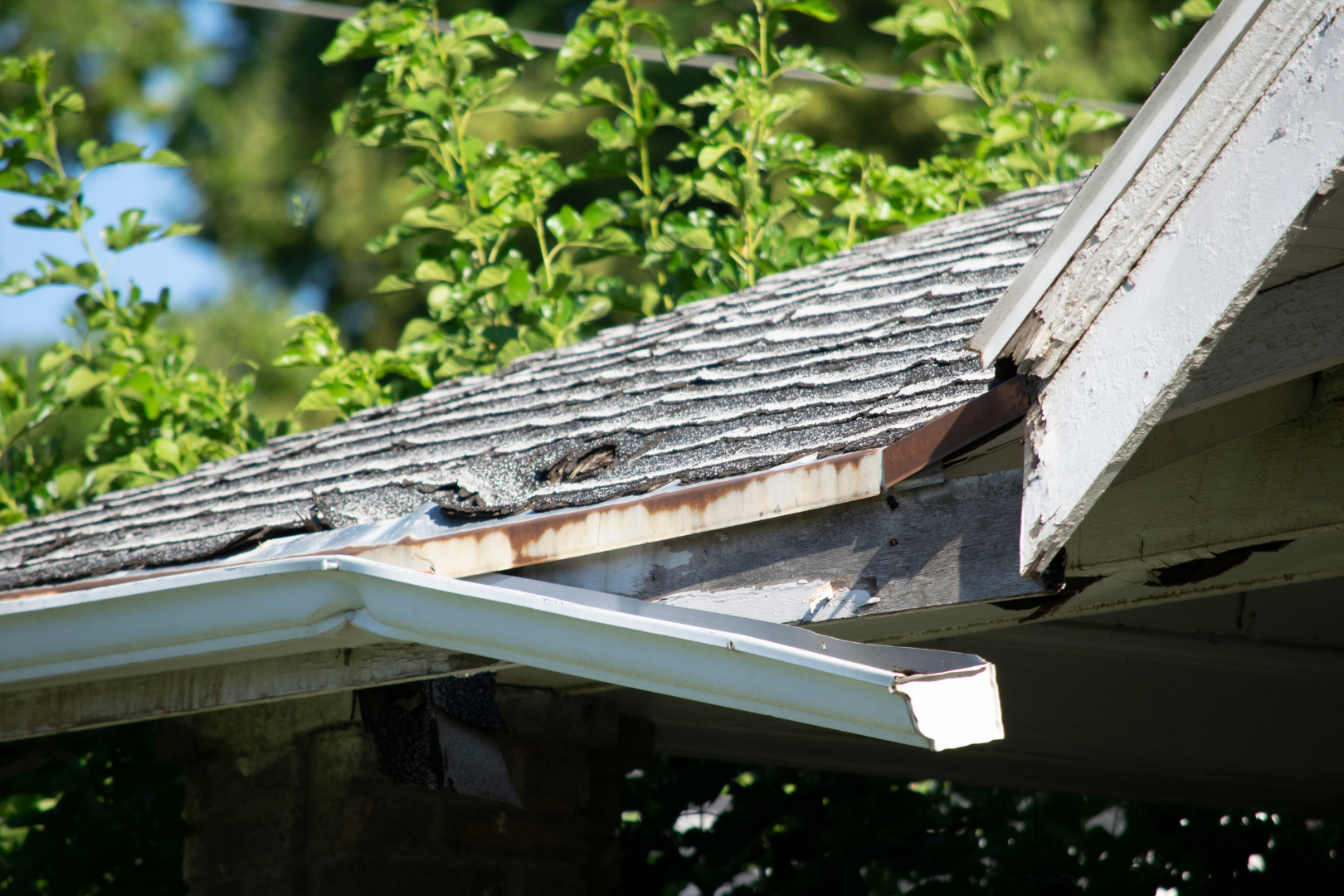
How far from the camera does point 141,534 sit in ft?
9.18

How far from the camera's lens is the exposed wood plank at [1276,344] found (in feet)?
3.84

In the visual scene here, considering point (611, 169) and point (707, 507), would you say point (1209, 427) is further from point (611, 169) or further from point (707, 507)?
point (611, 169)

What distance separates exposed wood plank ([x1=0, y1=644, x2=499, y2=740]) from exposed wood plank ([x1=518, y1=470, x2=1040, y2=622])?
0.28 meters

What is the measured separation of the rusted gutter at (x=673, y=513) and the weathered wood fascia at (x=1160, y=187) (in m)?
0.13

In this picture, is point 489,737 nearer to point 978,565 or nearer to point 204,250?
point 978,565

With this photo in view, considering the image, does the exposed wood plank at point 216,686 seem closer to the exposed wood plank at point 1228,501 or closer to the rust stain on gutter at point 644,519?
the rust stain on gutter at point 644,519

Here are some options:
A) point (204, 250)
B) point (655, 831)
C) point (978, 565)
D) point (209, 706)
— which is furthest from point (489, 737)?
point (204, 250)

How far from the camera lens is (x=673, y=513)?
164 centimetres

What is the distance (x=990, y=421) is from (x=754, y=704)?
428 mm

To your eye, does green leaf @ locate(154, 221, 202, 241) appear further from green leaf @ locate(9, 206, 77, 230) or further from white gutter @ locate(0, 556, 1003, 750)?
white gutter @ locate(0, 556, 1003, 750)

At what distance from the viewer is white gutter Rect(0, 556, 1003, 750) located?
4.04 feet

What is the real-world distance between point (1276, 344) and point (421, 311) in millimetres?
9342

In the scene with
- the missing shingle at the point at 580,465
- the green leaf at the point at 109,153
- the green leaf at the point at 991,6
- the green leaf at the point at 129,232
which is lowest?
the missing shingle at the point at 580,465

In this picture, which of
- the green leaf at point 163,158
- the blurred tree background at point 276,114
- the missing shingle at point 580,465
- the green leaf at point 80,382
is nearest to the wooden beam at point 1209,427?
the missing shingle at point 580,465
